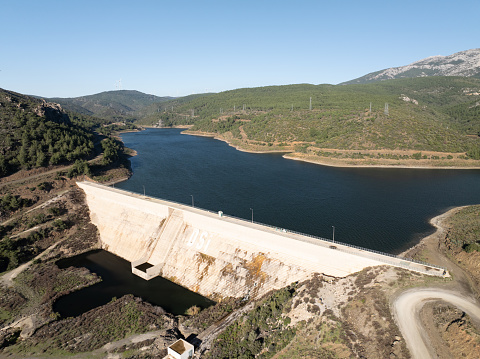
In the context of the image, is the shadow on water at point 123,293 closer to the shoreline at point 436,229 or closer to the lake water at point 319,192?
the lake water at point 319,192

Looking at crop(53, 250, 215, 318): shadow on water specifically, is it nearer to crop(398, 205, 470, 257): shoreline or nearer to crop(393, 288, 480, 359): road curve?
crop(393, 288, 480, 359): road curve

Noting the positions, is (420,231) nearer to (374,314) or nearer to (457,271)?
(457,271)

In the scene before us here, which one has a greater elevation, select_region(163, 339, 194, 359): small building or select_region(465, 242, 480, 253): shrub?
select_region(465, 242, 480, 253): shrub

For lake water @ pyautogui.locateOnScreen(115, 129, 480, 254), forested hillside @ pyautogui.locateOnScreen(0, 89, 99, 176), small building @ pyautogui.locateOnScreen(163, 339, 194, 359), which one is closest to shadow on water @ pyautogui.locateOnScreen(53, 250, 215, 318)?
small building @ pyautogui.locateOnScreen(163, 339, 194, 359)

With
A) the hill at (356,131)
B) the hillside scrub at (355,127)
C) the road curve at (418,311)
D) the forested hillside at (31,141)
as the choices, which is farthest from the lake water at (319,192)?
the forested hillside at (31,141)

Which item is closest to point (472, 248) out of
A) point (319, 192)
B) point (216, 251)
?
point (216, 251)

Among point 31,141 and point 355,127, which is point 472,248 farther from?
point 31,141
